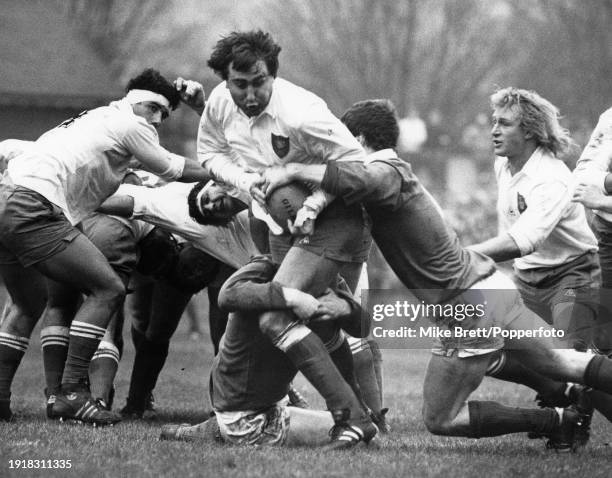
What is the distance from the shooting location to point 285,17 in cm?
3434

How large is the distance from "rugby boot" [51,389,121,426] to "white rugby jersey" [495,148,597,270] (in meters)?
2.53

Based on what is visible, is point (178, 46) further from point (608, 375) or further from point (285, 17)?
point (608, 375)

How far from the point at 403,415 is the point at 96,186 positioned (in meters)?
2.67

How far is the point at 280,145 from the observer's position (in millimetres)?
5719

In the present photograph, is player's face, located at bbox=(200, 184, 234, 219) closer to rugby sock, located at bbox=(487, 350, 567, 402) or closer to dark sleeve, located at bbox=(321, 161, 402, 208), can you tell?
dark sleeve, located at bbox=(321, 161, 402, 208)

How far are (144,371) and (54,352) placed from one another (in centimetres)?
62

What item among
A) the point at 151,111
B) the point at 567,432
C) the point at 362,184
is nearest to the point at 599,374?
the point at 567,432

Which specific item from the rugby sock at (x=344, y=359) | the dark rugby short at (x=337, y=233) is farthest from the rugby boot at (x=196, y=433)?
the dark rugby short at (x=337, y=233)

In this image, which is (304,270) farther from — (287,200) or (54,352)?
(54,352)

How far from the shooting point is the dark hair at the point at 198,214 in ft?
21.3

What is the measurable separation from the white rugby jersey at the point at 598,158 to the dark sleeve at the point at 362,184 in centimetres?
125

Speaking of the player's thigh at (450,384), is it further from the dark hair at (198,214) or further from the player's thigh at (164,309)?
the player's thigh at (164,309)

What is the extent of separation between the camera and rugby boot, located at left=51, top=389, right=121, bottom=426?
631 cm

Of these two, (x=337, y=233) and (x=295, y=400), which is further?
(x=295, y=400)
